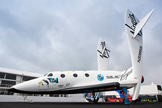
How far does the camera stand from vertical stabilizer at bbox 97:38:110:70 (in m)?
19.1

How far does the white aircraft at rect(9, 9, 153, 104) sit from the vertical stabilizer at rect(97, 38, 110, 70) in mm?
5352

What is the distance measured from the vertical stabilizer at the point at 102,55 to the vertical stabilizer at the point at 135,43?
7547mm

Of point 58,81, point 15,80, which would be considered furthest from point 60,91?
point 15,80

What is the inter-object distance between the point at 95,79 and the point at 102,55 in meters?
7.07

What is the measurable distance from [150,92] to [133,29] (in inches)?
1548

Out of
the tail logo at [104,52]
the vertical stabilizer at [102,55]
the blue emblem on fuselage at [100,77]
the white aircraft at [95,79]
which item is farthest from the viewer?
the tail logo at [104,52]

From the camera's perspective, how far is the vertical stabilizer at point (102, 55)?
19078mm

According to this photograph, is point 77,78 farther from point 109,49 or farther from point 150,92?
point 150,92

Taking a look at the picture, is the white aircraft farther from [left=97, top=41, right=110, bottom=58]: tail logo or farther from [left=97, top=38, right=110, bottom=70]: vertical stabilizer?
[left=97, top=41, right=110, bottom=58]: tail logo

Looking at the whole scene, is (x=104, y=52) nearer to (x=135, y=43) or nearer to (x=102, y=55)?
(x=102, y=55)

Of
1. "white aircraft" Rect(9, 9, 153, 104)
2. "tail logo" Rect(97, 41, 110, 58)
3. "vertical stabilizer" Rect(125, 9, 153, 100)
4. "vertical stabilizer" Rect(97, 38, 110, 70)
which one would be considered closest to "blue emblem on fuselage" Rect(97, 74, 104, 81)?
"white aircraft" Rect(9, 9, 153, 104)

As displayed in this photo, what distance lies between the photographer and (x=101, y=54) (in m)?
19.5

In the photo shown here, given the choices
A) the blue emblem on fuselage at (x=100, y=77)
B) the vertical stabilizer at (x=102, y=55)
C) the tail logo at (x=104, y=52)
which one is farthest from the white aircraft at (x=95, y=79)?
the tail logo at (x=104, y=52)

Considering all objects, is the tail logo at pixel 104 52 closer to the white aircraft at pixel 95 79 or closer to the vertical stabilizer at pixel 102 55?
the vertical stabilizer at pixel 102 55
